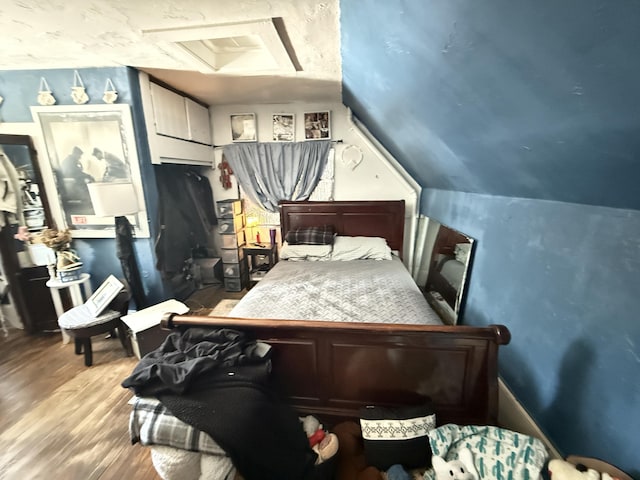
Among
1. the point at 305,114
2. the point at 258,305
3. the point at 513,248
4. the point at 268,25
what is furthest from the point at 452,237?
the point at 305,114

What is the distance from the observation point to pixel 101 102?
7.45ft

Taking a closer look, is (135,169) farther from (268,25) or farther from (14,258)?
(268,25)

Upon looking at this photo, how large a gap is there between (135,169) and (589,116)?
2.93 metres

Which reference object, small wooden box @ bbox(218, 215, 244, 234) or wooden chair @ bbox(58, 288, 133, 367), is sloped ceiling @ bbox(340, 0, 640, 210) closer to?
small wooden box @ bbox(218, 215, 244, 234)

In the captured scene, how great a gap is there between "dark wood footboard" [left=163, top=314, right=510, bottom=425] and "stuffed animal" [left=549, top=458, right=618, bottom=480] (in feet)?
1.06

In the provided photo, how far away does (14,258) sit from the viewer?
240 cm

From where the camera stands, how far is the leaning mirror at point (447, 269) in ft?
6.61

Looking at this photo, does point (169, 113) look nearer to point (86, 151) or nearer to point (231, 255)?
point (86, 151)

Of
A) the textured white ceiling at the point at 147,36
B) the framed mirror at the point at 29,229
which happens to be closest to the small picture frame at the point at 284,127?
the textured white ceiling at the point at 147,36

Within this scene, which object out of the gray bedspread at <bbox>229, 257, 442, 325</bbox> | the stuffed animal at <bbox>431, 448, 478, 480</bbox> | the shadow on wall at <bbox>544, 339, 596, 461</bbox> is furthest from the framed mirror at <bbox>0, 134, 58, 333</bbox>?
the shadow on wall at <bbox>544, 339, 596, 461</bbox>

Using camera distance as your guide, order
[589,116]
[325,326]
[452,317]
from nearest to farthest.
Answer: [589,116] → [325,326] → [452,317]

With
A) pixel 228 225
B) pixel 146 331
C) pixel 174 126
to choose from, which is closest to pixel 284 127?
pixel 174 126

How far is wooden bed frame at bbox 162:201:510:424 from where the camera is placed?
122cm

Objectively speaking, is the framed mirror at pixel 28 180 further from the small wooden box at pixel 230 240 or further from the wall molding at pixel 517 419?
the wall molding at pixel 517 419
